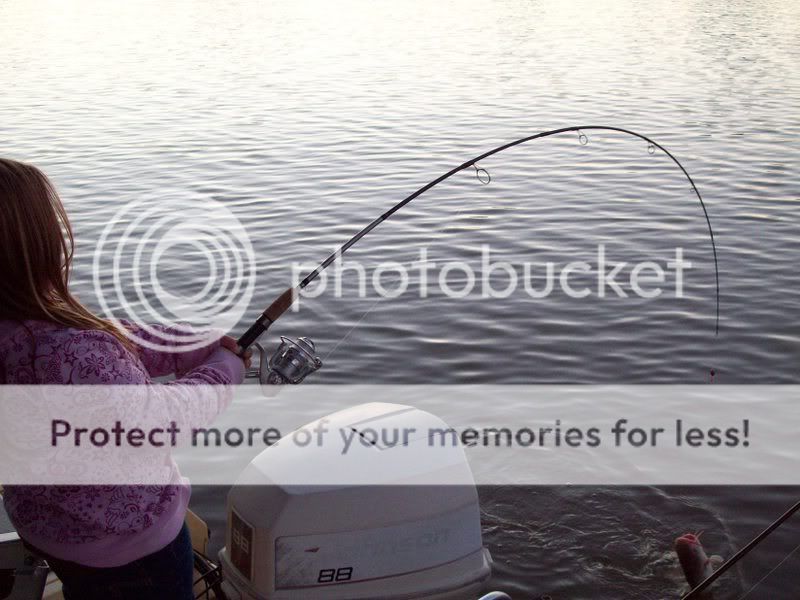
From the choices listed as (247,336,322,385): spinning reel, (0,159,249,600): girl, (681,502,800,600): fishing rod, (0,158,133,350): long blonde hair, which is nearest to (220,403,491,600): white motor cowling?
(247,336,322,385): spinning reel

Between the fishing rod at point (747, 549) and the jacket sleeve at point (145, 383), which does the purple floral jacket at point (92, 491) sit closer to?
the jacket sleeve at point (145, 383)

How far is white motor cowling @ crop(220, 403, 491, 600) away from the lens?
2295 mm

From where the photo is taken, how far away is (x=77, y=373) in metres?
1.46

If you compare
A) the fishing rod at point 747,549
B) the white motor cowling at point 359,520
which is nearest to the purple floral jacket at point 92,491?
the white motor cowling at point 359,520

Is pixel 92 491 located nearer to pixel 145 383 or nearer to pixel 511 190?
pixel 145 383

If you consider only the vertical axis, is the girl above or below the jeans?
above

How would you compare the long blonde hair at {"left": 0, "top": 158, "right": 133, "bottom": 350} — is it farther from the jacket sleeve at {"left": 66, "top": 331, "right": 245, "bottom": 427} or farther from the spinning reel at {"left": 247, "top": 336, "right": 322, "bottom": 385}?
the spinning reel at {"left": 247, "top": 336, "right": 322, "bottom": 385}

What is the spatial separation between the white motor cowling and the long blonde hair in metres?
0.93

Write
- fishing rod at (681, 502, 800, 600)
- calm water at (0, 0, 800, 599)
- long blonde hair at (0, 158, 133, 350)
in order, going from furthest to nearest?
calm water at (0, 0, 800, 599) < fishing rod at (681, 502, 800, 600) < long blonde hair at (0, 158, 133, 350)

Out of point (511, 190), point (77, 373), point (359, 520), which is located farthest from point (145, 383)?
point (511, 190)

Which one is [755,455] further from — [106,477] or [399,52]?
[399,52]

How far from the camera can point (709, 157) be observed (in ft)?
30.7

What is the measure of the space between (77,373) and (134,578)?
387 millimetres

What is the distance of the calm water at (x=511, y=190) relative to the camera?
3.65 meters
